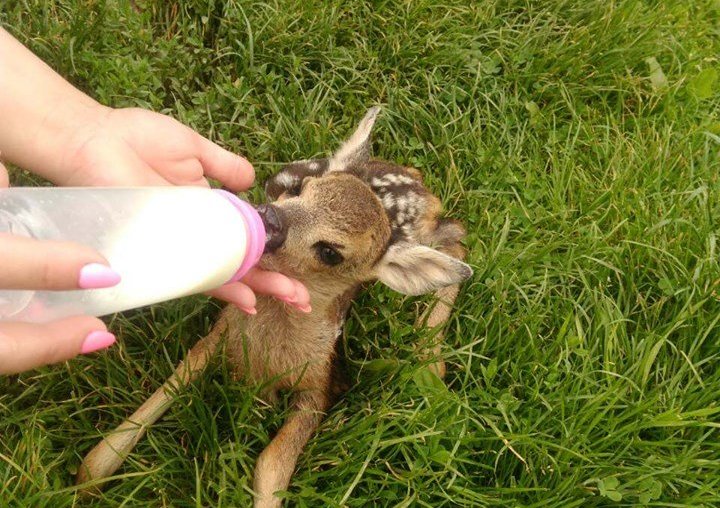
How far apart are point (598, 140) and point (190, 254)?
9.26ft

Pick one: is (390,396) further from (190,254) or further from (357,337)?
(190,254)

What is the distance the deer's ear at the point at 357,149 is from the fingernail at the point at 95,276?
1837mm

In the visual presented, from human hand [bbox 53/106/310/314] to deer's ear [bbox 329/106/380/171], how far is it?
766 millimetres

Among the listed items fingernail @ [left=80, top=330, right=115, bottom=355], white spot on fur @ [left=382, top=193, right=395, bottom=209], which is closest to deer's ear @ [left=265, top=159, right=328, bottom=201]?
white spot on fur @ [left=382, top=193, right=395, bottom=209]

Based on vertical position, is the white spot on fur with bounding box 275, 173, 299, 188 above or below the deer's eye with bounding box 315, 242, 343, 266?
above

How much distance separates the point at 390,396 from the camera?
300 cm

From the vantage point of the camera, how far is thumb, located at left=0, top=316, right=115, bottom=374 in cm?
172

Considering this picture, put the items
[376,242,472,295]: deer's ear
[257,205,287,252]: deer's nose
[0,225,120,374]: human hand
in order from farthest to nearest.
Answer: [376,242,472,295]: deer's ear → [257,205,287,252]: deer's nose → [0,225,120,374]: human hand

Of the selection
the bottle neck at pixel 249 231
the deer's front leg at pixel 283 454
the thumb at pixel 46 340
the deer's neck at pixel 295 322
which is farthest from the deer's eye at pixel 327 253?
the thumb at pixel 46 340

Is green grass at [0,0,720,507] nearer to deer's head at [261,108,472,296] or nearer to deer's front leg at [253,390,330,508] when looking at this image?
deer's front leg at [253,390,330,508]

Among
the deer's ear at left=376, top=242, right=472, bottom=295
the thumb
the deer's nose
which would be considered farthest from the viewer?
the deer's ear at left=376, top=242, right=472, bottom=295

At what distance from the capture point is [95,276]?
1562mm

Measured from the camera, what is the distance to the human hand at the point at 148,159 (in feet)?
7.91

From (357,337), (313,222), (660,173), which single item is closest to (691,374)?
(660,173)
